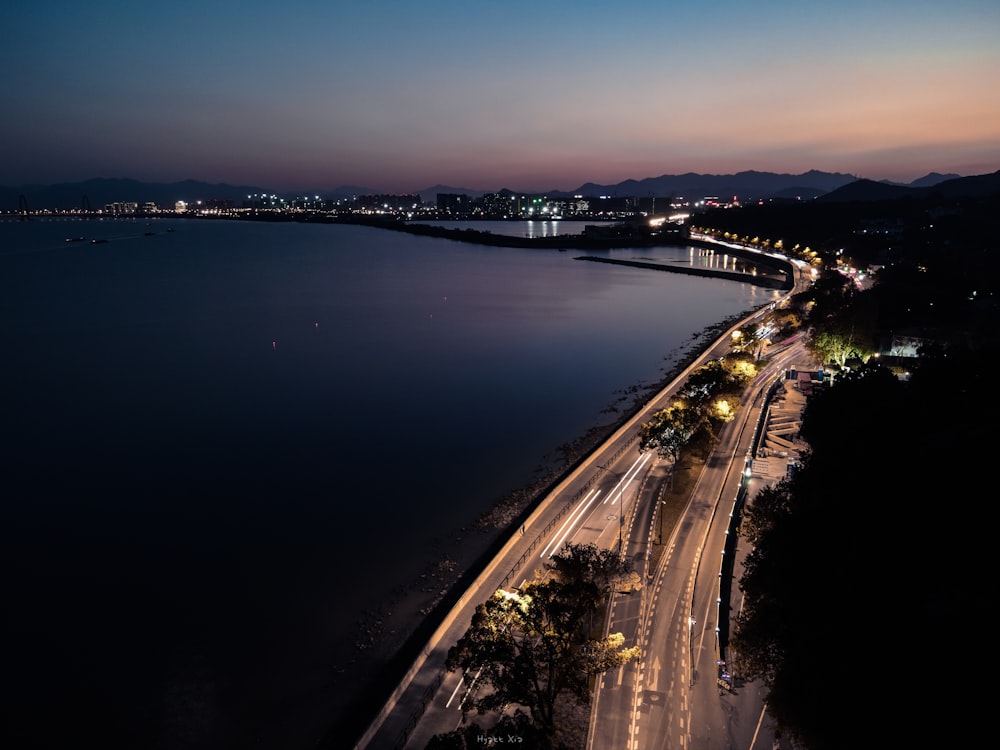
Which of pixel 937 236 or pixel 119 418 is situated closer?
pixel 119 418

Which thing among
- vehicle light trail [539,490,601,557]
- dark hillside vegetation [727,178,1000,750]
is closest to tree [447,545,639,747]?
dark hillside vegetation [727,178,1000,750]

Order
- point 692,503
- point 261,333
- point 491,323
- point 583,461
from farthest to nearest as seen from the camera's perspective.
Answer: point 491,323
point 261,333
point 583,461
point 692,503

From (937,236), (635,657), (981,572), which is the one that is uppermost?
(937,236)

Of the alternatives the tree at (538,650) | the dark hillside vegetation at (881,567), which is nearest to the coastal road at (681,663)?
the dark hillside vegetation at (881,567)

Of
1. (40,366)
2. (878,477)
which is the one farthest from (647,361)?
(40,366)

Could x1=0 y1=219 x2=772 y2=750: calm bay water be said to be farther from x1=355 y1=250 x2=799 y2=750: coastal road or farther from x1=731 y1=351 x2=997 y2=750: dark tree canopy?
x1=731 y1=351 x2=997 y2=750: dark tree canopy

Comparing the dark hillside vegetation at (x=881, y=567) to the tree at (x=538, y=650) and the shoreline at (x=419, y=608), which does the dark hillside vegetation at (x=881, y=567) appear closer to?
the tree at (x=538, y=650)

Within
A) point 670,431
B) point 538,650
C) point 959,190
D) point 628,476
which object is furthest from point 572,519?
point 959,190

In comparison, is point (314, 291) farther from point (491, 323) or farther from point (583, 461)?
point (583, 461)
